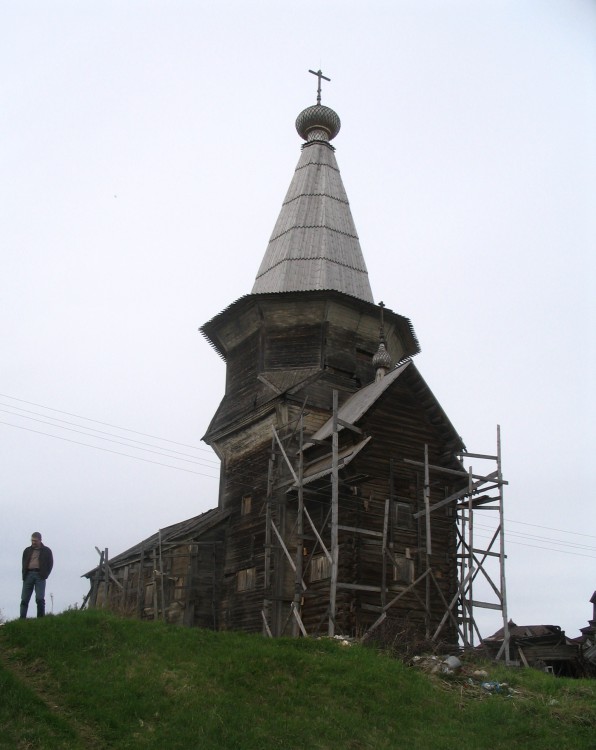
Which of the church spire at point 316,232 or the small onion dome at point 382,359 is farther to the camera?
the church spire at point 316,232

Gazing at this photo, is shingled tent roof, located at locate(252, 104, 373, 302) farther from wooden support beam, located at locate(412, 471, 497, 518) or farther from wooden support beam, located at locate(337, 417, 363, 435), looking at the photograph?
wooden support beam, located at locate(412, 471, 497, 518)

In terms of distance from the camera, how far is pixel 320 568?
23125 millimetres

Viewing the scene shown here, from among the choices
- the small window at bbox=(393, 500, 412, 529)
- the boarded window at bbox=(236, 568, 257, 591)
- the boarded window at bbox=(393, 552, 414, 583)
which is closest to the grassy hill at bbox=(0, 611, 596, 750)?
the boarded window at bbox=(393, 552, 414, 583)

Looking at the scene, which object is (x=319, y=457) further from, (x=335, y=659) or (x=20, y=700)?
(x=20, y=700)

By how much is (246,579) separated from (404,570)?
5.24m

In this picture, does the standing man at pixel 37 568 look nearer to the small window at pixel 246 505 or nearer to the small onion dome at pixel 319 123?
the small window at pixel 246 505

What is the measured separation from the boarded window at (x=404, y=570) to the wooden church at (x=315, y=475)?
4 cm

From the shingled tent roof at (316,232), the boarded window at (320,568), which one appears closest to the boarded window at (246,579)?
the boarded window at (320,568)

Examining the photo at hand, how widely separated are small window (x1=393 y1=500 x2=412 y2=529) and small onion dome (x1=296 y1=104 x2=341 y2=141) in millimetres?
18445

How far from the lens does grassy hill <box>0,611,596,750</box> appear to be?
12352mm

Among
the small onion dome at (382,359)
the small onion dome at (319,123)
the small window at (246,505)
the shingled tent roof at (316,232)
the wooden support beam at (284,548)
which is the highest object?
the small onion dome at (319,123)

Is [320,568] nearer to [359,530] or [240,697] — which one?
[359,530]

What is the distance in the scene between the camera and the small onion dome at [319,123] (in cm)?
3625

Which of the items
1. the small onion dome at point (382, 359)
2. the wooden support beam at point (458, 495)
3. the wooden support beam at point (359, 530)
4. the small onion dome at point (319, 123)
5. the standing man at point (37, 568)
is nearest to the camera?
the standing man at point (37, 568)
